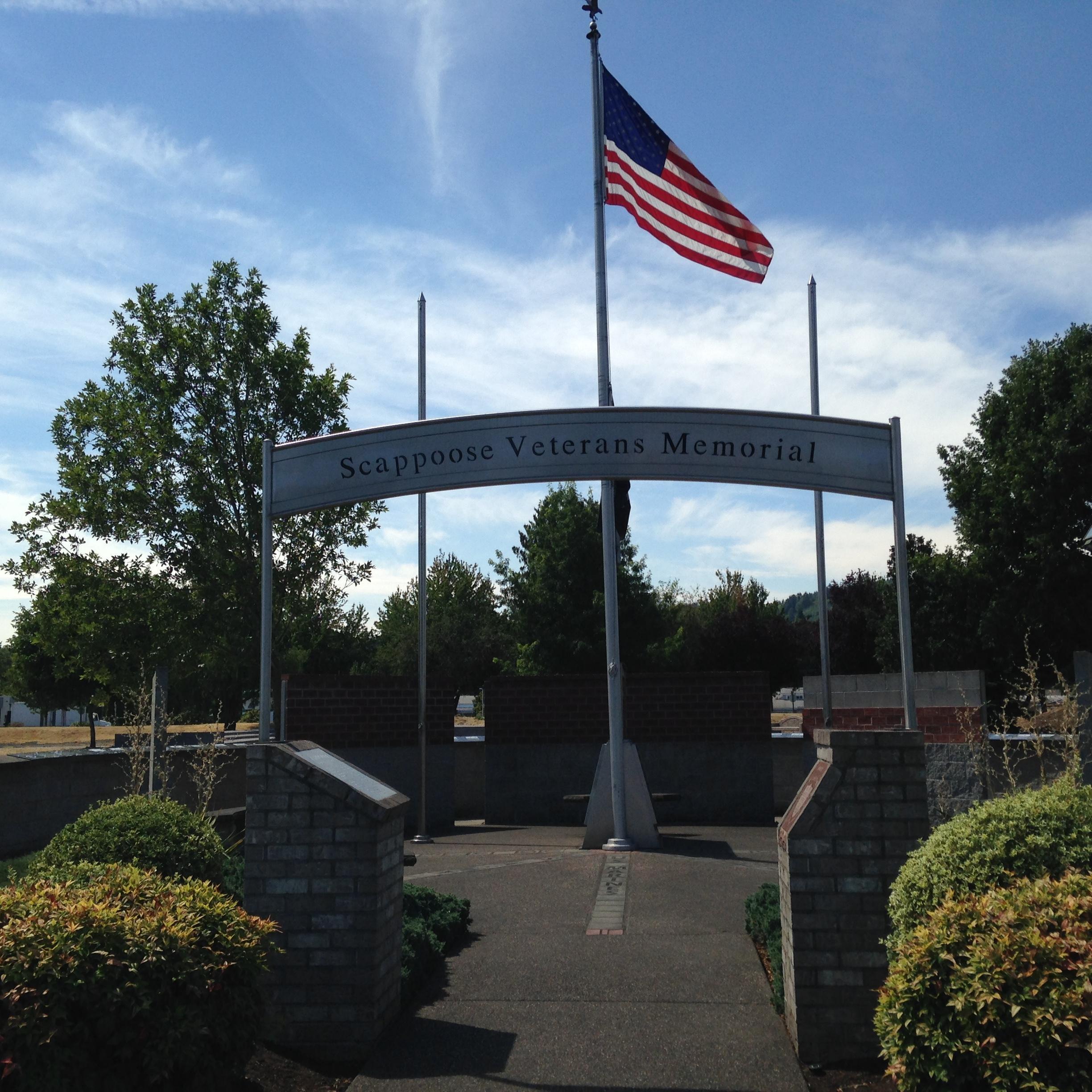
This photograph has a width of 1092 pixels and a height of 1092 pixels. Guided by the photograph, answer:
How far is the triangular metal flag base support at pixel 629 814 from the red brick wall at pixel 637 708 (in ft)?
11.6

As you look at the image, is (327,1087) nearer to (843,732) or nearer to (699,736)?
(843,732)

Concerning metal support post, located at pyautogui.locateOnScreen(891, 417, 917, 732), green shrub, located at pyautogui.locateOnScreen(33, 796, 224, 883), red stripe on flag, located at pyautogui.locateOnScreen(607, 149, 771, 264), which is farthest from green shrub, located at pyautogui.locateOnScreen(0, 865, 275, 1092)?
red stripe on flag, located at pyautogui.locateOnScreen(607, 149, 771, 264)

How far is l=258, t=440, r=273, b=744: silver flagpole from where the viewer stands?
6.18m

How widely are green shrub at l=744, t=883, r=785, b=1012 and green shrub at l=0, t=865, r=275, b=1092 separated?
113 inches

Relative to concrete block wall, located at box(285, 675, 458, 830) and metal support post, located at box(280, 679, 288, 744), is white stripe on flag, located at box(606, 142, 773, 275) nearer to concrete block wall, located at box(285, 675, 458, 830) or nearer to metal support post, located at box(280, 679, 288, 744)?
concrete block wall, located at box(285, 675, 458, 830)

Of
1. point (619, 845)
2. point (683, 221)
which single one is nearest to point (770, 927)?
point (619, 845)

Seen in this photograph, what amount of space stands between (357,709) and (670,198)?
8549 millimetres

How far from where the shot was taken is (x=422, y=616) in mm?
14617

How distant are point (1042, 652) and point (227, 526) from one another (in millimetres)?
19874

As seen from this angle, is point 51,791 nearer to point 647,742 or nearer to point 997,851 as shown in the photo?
point 647,742

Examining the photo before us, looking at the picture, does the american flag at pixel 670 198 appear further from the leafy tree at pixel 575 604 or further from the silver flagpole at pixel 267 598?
the leafy tree at pixel 575 604

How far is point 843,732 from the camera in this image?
5352 millimetres

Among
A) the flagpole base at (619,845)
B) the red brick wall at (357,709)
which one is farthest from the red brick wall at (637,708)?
the flagpole base at (619,845)

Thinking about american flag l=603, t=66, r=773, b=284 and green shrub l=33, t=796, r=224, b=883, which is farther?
american flag l=603, t=66, r=773, b=284
